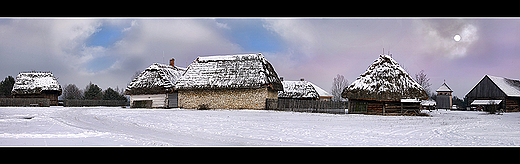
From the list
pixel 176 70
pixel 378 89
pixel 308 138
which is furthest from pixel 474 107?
pixel 308 138

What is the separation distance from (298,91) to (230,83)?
16.5m

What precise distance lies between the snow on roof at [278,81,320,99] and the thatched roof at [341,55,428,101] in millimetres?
16310

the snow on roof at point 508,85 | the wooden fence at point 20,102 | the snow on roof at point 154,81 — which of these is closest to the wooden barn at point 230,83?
the snow on roof at point 154,81

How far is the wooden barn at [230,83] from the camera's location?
25125 mm

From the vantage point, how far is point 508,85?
36250mm

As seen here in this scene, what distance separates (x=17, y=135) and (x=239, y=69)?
19.2 meters

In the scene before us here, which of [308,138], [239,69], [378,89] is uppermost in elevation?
[239,69]

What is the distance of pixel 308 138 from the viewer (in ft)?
29.6

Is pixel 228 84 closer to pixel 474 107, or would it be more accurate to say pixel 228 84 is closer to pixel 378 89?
pixel 378 89

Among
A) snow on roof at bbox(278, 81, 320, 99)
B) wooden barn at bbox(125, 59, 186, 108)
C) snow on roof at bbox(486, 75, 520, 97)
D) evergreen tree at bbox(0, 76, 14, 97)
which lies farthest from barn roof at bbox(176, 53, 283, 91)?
evergreen tree at bbox(0, 76, 14, 97)

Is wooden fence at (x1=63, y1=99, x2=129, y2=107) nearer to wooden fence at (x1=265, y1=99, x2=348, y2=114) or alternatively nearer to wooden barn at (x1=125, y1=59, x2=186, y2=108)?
wooden barn at (x1=125, y1=59, x2=186, y2=108)

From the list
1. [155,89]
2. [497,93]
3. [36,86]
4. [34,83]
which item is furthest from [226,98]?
[497,93]

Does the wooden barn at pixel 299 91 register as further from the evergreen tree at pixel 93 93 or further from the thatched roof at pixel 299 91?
the evergreen tree at pixel 93 93
